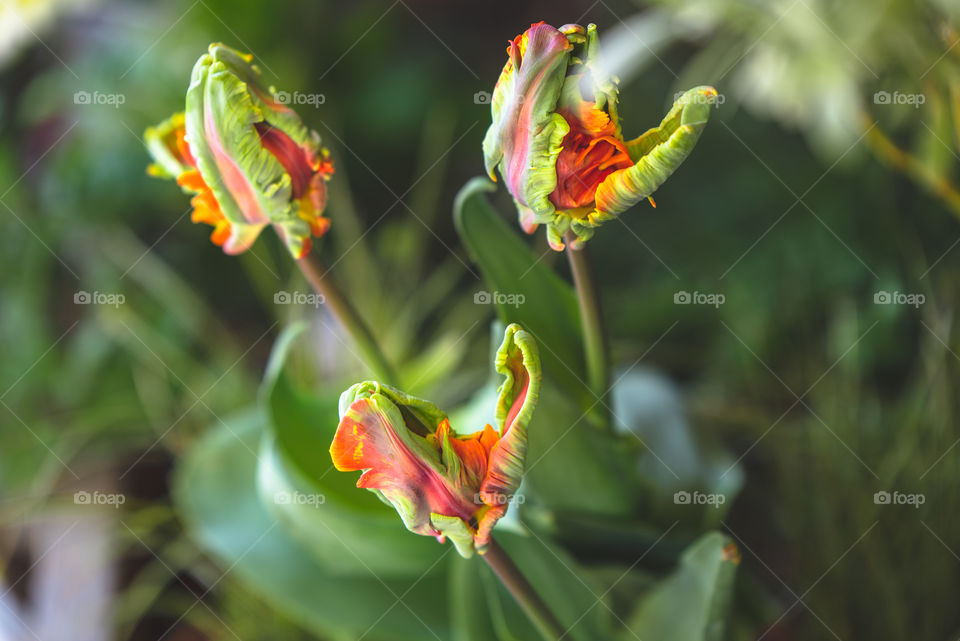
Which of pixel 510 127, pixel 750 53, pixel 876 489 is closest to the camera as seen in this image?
pixel 510 127

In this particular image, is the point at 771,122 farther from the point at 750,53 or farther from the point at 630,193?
the point at 630,193

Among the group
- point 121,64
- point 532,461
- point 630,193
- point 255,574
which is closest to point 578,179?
point 630,193
